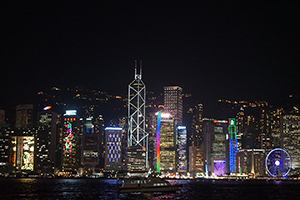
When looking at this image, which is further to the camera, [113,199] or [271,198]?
[271,198]

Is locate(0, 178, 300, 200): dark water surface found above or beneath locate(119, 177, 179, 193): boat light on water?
beneath

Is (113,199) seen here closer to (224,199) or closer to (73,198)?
(73,198)

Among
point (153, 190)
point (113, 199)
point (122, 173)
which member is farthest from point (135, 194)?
point (122, 173)

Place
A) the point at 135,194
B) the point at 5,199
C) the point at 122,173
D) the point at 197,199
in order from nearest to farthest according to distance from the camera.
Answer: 1. the point at 5,199
2. the point at 197,199
3. the point at 135,194
4. the point at 122,173

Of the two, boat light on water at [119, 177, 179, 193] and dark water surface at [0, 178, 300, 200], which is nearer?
dark water surface at [0, 178, 300, 200]

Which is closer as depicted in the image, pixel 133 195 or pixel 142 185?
pixel 142 185

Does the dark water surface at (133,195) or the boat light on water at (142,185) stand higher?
the boat light on water at (142,185)

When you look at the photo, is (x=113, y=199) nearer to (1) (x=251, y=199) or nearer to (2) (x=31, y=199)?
(2) (x=31, y=199)

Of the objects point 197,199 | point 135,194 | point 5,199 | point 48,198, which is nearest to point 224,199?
point 197,199

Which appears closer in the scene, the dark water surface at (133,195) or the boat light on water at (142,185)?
the dark water surface at (133,195)

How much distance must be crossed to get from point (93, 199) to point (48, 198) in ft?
34.1

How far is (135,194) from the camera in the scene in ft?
365

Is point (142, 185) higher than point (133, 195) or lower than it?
higher

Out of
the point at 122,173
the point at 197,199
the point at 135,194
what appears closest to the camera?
the point at 197,199
